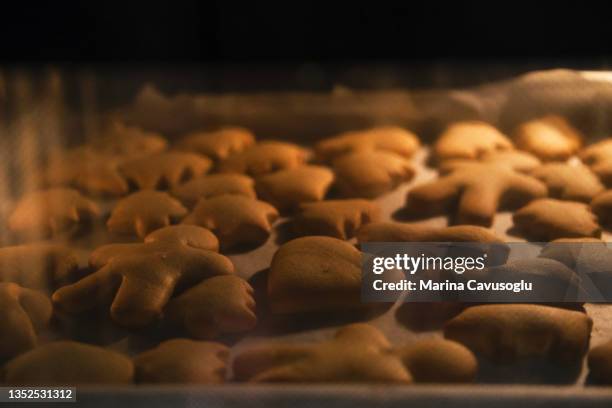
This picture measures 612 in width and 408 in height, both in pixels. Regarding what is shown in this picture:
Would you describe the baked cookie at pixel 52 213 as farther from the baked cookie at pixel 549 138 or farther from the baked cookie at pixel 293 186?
the baked cookie at pixel 549 138

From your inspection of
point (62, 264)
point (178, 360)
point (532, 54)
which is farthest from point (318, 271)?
point (532, 54)

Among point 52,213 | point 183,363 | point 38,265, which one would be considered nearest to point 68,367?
point 183,363

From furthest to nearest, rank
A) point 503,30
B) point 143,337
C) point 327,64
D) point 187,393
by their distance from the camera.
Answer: point 327,64 → point 503,30 → point 143,337 → point 187,393

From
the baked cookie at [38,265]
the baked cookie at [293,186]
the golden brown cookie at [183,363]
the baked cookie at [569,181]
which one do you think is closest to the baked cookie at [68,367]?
the golden brown cookie at [183,363]

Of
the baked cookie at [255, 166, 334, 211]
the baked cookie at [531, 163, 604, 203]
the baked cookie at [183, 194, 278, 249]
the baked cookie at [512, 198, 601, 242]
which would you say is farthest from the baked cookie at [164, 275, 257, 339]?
the baked cookie at [531, 163, 604, 203]

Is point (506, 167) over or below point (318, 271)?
over

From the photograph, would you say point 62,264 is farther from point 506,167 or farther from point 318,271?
point 506,167

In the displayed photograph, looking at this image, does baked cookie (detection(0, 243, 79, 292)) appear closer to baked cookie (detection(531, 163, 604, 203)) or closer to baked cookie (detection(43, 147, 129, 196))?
baked cookie (detection(43, 147, 129, 196))
